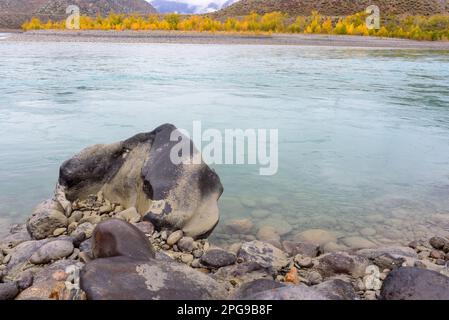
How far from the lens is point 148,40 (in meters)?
52.8

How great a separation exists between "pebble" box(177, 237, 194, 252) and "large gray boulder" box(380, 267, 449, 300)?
2037 mm

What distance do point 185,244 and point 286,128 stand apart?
699cm

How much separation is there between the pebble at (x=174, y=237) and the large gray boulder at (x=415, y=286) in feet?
7.30


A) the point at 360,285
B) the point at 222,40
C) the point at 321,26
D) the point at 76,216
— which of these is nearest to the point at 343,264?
the point at 360,285

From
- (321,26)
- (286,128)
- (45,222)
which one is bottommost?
(45,222)

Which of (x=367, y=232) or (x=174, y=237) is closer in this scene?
(x=174, y=237)

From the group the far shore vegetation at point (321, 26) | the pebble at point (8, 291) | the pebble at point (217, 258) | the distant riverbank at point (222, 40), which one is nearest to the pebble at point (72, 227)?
the pebble at point (8, 291)

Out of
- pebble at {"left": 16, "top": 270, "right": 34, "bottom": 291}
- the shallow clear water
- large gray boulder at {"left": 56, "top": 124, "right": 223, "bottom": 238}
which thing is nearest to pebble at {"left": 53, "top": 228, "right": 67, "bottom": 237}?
large gray boulder at {"left": 56, "top": 124, "right": 223, "bottom": 238}

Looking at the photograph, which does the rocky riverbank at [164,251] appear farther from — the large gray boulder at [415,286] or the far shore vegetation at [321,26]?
the far shore vegetation at [321,26]

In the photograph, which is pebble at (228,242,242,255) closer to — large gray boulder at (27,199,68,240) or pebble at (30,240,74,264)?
pebble at (30,240,74,264)

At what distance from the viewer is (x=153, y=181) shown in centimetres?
563

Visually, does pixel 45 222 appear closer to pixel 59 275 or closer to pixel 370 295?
pixel 59 275

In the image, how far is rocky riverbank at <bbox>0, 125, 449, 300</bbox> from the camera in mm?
3590

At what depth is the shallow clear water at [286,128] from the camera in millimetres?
6402
